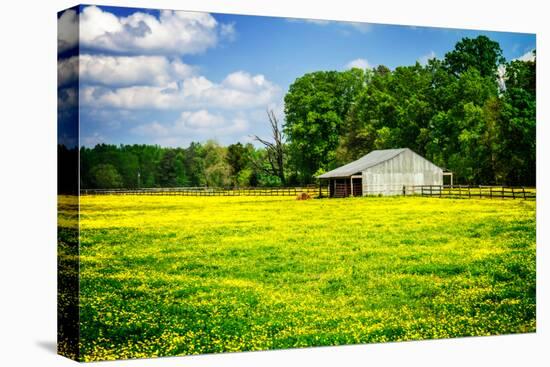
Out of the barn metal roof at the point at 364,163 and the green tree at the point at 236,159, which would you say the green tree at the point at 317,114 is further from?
the green tree at the point at 236,159

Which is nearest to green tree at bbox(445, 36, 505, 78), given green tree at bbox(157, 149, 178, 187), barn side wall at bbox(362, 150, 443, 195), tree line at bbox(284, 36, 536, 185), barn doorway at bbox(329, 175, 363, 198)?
tree line at bbox(284, 36, 536, 185)

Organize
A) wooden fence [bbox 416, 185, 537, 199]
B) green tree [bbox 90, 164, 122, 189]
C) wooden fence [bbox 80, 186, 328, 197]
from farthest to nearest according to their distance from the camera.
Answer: wooden fence [bbox 416, 185, 537, 199]
wooden fence [bbox 80, 186, 328, 197]
green tree [bbox 90, 164, 122, 189]

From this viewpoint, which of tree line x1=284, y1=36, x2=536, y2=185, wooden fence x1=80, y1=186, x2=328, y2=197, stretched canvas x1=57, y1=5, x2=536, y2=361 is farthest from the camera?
tree line x1=284, y1=36, x2=536, y2=185

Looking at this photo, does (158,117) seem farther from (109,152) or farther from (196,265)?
(196,265)

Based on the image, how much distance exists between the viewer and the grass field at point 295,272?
13727 mm

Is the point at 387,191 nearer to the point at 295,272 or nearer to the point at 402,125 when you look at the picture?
the point at 402,125

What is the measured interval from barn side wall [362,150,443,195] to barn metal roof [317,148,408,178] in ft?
0.24

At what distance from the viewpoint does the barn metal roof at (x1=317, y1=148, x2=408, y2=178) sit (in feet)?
53.0

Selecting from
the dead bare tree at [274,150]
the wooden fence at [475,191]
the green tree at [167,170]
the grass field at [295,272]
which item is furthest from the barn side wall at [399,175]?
the green tree at [167,170]

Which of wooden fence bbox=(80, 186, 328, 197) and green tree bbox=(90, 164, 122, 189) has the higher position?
green tree bbox=(90, 164, 122, 189)

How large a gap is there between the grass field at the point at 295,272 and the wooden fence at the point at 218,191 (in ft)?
0.32

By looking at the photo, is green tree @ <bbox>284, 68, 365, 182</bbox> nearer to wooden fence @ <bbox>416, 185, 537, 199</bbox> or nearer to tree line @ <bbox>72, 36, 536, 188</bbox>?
tree line @ <bbox>72, 36, 536, 188</bbox>

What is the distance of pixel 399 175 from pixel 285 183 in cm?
209

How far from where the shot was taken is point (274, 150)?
15734 millimetres
